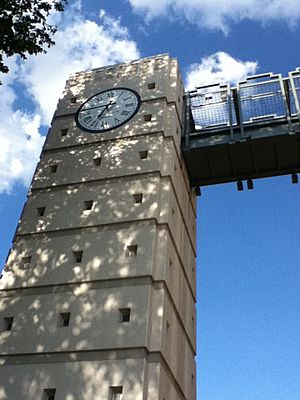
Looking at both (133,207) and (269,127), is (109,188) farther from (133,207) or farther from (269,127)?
(269,127)

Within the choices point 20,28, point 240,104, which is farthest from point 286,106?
point 20,28

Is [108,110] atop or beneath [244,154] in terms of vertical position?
atop

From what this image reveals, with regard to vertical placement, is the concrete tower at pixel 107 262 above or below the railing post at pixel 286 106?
below

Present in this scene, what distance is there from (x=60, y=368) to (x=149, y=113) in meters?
11.9

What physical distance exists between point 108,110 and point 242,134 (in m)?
6.23

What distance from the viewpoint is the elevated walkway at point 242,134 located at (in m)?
21.9

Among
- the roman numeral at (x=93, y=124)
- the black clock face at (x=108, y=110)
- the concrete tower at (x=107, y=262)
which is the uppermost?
the black clock face at (x=108, y=110)

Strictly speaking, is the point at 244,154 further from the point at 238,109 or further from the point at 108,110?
the point at 108,110

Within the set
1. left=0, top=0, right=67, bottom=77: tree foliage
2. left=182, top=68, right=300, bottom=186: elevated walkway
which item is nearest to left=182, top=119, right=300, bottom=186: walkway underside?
left=182, top=68, right=300, bottom=186: elevated walkway

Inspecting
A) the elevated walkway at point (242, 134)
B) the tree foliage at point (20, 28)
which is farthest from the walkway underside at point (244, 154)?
the tree foliage at point (20, 28)

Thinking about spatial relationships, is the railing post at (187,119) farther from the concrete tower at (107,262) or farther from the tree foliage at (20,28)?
the tree foliage at (20,28)

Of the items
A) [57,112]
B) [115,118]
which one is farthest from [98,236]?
[57,112]

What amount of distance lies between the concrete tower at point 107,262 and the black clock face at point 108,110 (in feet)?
0.22

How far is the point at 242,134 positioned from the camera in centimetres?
2183
